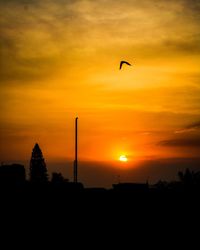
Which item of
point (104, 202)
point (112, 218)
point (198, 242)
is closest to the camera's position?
point (198, 242)

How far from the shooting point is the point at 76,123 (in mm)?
51656

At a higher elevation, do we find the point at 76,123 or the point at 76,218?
the point at 76,123

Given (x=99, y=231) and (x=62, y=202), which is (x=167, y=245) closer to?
(x=99, y=231)

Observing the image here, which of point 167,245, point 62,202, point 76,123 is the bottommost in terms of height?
point 167,245

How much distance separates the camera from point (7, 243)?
86.6ft

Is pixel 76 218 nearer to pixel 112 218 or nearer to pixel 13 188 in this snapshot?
pixel 112 218

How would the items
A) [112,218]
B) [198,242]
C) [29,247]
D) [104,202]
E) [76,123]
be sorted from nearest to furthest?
[29,247], [198,242], [112,218], [104,202], [76,123]

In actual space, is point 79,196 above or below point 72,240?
above

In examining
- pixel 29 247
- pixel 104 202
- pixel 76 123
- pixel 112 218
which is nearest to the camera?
pixel 29 247

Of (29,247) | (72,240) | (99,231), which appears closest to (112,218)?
(99,231)

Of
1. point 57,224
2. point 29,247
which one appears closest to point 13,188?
point 57,224

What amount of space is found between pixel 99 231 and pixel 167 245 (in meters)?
3.84

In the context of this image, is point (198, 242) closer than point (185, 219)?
Yes

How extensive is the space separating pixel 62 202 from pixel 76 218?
212 centimetres
